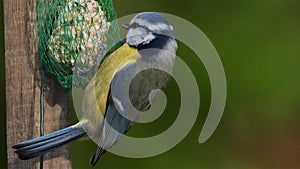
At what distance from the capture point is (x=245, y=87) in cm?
440

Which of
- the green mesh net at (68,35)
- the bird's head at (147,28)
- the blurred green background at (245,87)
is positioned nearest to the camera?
the green mesh net at (68,35)

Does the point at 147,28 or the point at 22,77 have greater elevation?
the point at 147,28

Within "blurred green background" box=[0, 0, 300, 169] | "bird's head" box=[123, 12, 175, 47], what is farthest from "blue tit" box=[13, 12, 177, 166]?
"blurred green background" box=[0, 0, 300, 169]

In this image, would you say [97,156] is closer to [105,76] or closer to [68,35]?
[105,76]

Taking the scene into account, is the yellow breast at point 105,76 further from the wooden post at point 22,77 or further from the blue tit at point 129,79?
the wooden post at point 22,77

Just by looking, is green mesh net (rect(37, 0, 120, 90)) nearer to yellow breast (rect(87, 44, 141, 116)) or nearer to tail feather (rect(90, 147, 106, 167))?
yellow breast (rect(87, 44, 141, 116))

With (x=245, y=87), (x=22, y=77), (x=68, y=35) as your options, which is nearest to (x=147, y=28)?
(x=68, y=35)

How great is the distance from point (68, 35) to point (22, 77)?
24 cm

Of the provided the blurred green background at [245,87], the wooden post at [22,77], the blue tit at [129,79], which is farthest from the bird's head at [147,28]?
the blurred green background at [245,87]

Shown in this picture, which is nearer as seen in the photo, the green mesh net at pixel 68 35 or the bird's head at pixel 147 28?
the green mesh net at pixel 68 35

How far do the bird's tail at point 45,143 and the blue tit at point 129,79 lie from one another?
5 cm

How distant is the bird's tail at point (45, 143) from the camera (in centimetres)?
266

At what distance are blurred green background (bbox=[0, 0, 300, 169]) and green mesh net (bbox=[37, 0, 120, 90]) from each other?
1.46 metres

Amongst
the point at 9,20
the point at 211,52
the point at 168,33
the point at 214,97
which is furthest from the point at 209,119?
the point at 9,20
